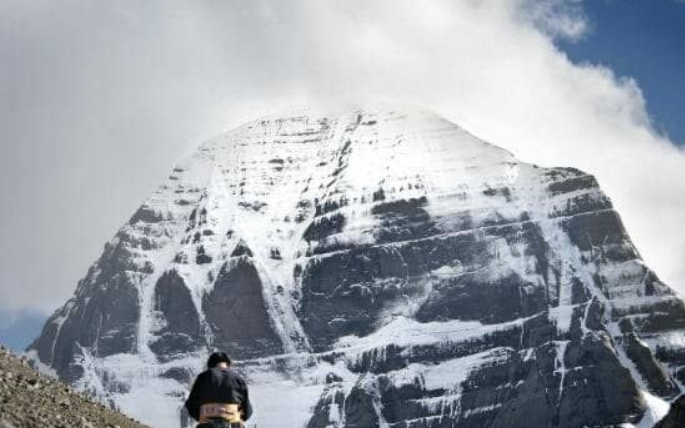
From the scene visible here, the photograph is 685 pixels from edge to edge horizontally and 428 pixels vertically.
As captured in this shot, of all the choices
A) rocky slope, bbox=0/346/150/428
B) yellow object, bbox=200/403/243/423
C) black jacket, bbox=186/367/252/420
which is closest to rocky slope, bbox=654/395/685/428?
rocky slope, bbox=0/346/150/428

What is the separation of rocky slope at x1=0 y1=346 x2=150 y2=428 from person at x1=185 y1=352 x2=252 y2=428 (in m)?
7.02

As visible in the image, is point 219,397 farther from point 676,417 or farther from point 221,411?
point 676,417

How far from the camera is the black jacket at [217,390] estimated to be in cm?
4422

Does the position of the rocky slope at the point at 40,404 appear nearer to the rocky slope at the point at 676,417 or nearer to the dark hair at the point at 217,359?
the dark hair at the point at 217,359

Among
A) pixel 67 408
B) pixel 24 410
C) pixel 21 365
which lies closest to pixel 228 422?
pixel 24 410

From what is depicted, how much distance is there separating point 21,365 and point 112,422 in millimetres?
5089

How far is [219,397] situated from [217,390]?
0.21 m

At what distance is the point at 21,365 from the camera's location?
206 feet

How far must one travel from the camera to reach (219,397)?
145 ft

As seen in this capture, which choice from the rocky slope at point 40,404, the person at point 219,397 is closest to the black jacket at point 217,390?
the person at point 219,397

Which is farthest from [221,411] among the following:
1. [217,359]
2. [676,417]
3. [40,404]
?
[676,417]

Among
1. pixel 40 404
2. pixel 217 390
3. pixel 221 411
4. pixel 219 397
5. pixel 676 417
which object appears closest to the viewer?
pixel 221 411

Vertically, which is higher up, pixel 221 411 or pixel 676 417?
pixel 676 417

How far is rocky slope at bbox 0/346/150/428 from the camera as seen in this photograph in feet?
167
